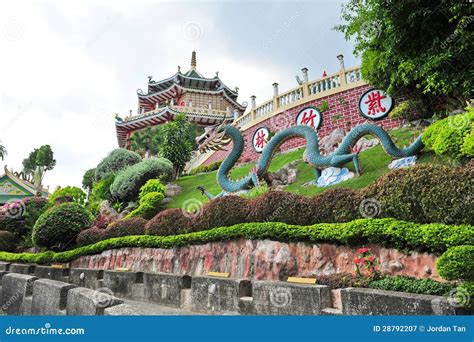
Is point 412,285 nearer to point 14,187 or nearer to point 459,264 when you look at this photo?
point 459,264

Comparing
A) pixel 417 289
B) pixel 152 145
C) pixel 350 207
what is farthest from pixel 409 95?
pixel 152 145

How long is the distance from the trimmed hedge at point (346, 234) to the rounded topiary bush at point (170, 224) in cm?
24

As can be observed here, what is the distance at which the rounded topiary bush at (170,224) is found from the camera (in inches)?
379

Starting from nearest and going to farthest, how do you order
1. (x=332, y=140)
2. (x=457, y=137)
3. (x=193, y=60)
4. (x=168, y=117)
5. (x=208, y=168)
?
1. (x=457, y=137)
2. (x=332, y=140)
3. (x=208, y=168)
4. (x=168, y=117)
5. (x=193, y=60)

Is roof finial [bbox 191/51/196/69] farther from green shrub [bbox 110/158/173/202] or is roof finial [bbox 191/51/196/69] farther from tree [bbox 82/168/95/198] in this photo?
green shrub [bbox 110/158/173/202]

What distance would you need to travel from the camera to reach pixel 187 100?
37188 mm

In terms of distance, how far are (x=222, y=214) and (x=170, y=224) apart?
7.55 feet

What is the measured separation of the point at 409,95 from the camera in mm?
14422

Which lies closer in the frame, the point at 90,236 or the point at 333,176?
the point at 333,176

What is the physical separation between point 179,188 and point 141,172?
241 centimetres

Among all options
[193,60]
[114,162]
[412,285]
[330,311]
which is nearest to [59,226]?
[114,162]

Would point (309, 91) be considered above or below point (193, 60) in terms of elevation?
below

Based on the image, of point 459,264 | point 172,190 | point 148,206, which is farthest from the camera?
point 172,190

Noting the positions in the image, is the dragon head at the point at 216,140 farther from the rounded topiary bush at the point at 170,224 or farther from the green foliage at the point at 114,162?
the green foliage at the point at 114,162
